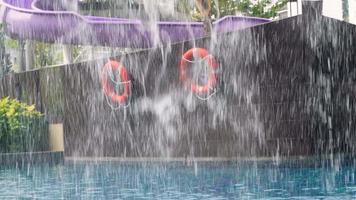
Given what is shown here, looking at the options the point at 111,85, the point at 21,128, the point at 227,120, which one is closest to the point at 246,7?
the point at 21,128

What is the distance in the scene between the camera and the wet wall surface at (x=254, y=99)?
37.2 ft

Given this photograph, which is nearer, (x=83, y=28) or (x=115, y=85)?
(x=115, y=85)

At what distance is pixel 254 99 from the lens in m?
11.8

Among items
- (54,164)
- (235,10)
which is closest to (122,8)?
(235,10)

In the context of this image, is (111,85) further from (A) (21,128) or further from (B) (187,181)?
(B) (187,181)

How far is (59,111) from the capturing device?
16.3m

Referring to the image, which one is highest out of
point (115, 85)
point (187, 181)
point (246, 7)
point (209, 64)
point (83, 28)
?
point (246, 7)

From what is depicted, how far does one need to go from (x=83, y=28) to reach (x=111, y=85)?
425cm

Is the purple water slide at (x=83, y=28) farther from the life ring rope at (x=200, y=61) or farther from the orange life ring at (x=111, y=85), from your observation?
the life ring rope at (x=200, y=61)

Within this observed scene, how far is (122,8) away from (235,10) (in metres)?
4.19

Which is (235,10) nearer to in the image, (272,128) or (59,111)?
(59,111)

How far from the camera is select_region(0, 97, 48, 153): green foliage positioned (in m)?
15.7

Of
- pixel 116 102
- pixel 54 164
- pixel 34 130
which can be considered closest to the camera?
pixel 116 102

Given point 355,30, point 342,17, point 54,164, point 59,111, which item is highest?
point 342,17
